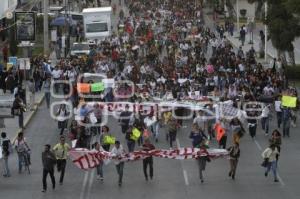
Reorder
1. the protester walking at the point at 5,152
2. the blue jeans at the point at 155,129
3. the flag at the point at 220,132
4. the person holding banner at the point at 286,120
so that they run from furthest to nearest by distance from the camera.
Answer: the person holding banner at the point at 286,120, the blue jeans at the point at 155,129, the flag at the point at 220,132, the protester walking at the point at 5,152

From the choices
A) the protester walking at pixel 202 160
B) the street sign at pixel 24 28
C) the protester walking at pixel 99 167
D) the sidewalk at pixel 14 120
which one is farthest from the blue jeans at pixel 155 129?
the street sign at pixel 24 28

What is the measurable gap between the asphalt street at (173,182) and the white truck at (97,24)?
1579 inches

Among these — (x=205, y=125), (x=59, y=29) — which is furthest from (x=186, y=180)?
(x=59, y=29)

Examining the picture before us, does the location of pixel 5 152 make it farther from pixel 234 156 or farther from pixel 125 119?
pixel 125 119

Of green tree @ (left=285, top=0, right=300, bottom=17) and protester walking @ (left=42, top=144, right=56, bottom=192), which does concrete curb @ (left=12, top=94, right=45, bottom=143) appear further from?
green tree @ (left=285, top=0, right=300, bottom=17)

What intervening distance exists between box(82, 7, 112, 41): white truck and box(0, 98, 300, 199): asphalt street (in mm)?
40104

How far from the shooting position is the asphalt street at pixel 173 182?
80.3 feet

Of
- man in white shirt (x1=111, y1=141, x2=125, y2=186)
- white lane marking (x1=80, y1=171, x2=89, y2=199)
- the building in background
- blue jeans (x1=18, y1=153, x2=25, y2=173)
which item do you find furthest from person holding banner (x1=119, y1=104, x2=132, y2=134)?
the building in background

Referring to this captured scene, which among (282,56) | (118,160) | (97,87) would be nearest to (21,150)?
(118,160)

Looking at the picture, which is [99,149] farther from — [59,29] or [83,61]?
[59,29]

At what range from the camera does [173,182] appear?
25.9 m

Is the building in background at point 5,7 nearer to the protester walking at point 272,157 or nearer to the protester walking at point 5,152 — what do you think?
the protester walking at point 5,152

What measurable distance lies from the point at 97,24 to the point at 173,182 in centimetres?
4602

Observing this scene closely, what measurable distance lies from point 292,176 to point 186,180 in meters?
2.96
